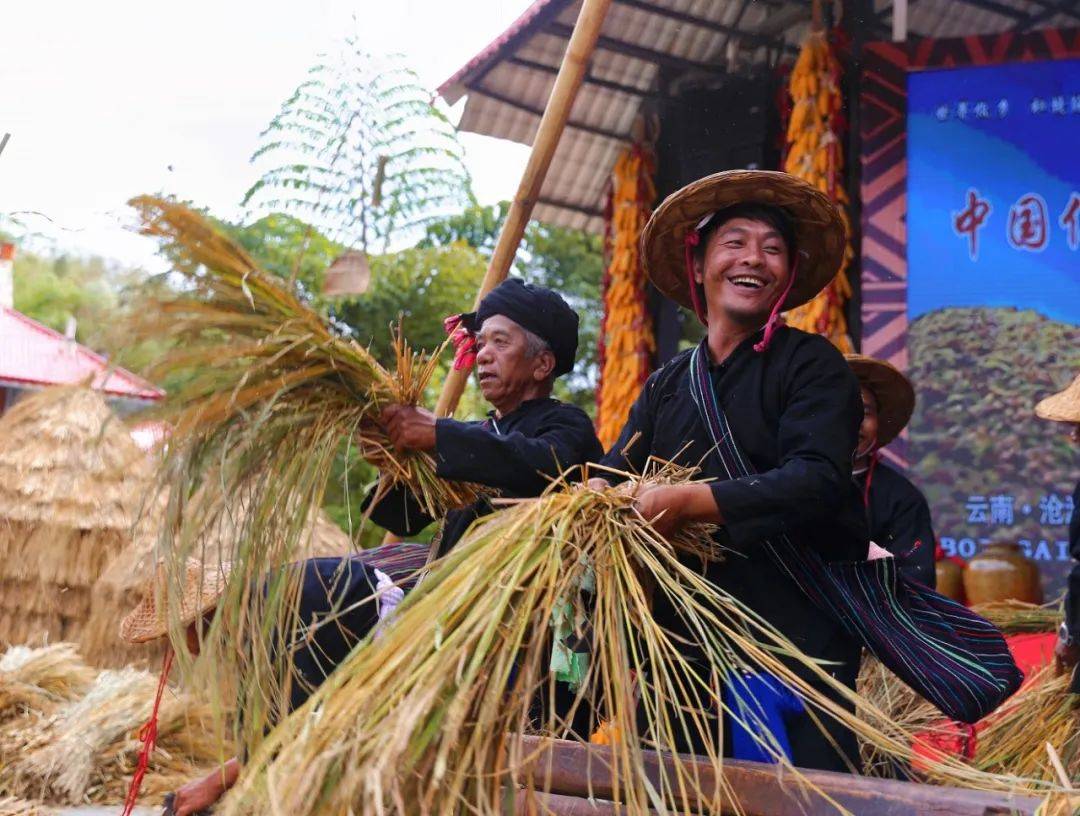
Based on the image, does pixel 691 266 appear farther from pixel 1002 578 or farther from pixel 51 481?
pixel 51 481

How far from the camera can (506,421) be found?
3125mm

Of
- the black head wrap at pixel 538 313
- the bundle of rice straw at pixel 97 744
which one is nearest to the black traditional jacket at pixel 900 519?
the black head wrap at pixel 538 313

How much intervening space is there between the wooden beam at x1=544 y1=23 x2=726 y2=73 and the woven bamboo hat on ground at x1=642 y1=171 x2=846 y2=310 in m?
4.32

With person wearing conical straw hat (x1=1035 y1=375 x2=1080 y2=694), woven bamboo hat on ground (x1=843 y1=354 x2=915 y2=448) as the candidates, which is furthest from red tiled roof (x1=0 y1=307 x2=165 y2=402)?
person wearing conical straw hat (x1=1035 y1=375 x2=1080 y2=694)

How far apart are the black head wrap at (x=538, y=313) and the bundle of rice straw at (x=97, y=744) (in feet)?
7.52

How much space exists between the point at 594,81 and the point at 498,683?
5998 mm

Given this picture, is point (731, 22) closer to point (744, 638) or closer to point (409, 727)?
point (744, 638)

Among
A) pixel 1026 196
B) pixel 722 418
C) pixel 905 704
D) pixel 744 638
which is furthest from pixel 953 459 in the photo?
pixel 744 638

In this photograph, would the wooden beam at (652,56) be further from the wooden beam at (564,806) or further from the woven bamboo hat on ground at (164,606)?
the wooden beam at (564,806)

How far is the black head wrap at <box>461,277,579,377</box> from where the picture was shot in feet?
10.4

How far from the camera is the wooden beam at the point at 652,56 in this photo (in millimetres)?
6953

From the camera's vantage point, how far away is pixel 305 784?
1.55 m

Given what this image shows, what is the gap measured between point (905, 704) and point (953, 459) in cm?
256

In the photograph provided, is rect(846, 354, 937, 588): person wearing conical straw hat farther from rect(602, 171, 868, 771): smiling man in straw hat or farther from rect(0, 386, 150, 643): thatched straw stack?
rect(0, 386, 150, 643): thatched straw stack
